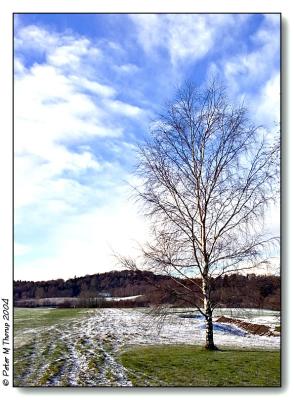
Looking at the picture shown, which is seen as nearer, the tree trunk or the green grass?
the green grass

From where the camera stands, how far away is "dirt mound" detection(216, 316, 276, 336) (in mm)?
3387

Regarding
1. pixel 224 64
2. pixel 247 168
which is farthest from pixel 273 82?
pixel 247 168

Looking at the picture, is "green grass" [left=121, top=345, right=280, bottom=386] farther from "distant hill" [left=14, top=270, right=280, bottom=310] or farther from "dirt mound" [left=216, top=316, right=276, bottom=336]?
"distant hill" [left=14, top=270, right=280, bottom=310]

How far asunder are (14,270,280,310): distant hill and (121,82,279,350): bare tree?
7 centimetres

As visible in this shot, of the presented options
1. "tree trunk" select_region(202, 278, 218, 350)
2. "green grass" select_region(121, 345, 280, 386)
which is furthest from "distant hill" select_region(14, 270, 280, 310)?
"green grass" select_region(121, 345, 280, 386)

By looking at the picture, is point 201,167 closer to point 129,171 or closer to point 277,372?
point 129,171

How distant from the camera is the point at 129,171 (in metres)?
3.50

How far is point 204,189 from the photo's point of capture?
354 centimetres

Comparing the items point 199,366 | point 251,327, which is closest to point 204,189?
point 251,327

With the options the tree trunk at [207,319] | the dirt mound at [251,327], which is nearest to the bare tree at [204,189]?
the tree trunk at [207,319]

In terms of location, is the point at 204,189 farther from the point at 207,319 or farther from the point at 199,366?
the point at 199,366

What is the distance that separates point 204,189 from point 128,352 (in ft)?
4.49

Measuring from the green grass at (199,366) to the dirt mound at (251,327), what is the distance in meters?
0.14

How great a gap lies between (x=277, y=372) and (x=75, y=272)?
166 cm
